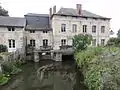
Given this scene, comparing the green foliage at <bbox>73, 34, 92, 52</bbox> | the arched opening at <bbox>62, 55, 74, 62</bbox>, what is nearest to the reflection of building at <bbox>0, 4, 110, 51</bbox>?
the arched opening at <bbox>62, 55, 74, 62</bbox>

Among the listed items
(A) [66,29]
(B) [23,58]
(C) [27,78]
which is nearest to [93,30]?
(A) [66,29]

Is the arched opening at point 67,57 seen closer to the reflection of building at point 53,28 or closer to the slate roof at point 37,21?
the reflection of building at point 53,28

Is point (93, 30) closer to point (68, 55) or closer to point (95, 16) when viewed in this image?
point (95, 16)

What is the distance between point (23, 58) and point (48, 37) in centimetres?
557

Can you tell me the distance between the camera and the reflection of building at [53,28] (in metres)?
21.5

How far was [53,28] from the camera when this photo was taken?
23.8 m

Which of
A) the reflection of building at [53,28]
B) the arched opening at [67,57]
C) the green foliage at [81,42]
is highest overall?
the reflection of building at [53,28]

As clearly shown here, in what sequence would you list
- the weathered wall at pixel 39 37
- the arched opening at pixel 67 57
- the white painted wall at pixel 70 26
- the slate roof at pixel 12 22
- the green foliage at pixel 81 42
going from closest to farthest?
1. the green foliage at pixel 81 42
2. the slate roof at pixel 12 22
3. the arched opening at pixel 67 57
4. the weathered wall at pixel 39 37
5. the white painted wall at pixel 70 26

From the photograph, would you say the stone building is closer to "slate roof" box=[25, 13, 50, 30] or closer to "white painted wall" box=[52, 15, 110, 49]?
"slate roof" box=[25, 13, 50, 30]

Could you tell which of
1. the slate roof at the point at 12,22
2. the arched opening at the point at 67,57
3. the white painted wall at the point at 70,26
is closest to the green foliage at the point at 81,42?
the arched opening at the point at 67,57

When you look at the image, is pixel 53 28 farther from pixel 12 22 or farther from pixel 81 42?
pixel 81 42

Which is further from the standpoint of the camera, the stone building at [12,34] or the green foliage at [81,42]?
the stone building at [12,34]

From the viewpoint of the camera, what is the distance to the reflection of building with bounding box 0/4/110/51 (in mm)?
21456

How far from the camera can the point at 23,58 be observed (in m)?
20.9
